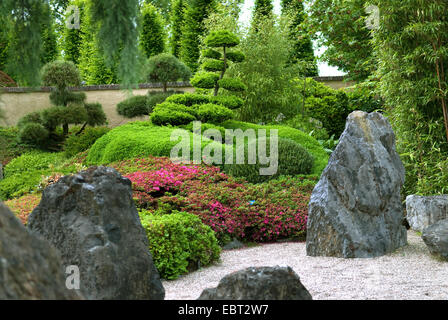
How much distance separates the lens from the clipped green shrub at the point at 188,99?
10.2 metres

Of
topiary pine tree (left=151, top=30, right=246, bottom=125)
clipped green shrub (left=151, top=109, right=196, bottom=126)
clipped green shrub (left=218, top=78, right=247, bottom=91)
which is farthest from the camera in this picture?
clipped green shrub (left=218, top=78, right=247, bottom=91)

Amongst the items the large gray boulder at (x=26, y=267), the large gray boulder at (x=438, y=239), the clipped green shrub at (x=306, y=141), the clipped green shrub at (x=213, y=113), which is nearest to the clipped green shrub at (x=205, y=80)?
the clipped green shrub at (x=213, y=113)

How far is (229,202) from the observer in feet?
18.6

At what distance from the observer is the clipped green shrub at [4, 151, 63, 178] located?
35.8 feet

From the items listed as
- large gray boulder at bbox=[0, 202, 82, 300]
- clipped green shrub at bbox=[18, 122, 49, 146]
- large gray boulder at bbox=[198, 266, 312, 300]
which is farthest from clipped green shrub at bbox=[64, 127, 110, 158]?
large gray boulder at bbox=[0, 202, 82, 300]

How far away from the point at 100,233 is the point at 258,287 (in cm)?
95

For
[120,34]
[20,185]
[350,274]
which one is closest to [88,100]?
[20,185]

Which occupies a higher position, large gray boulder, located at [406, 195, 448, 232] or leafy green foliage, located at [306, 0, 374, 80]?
leafy green foliage, located at [306, 0, 374, 80]

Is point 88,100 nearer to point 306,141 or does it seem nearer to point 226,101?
point 226,101

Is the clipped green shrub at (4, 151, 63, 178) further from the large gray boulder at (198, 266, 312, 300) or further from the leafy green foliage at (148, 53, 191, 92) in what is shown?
the large gray boulder at (198, 266, 312, 300)

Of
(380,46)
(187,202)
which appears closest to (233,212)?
(187,202)

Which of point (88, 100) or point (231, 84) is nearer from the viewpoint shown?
point (231, 84)

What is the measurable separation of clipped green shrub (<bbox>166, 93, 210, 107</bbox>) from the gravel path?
589 cm
